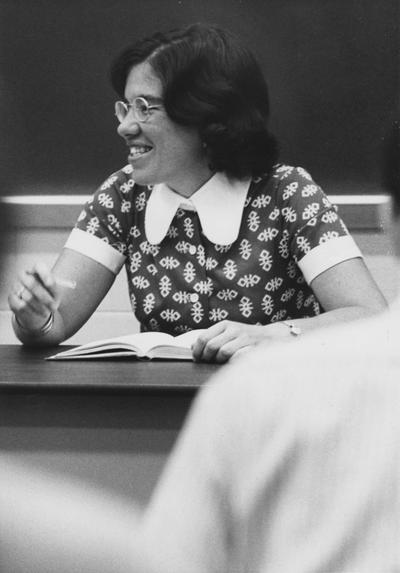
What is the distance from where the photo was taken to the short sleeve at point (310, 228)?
4.73 feet

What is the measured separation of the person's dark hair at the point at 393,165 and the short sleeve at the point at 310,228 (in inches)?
29.0

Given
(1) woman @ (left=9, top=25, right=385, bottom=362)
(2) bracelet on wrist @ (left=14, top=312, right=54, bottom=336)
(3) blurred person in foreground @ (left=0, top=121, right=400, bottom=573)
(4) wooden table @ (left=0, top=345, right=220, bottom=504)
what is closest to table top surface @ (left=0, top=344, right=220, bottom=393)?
(4) wooden table @ (left=0, top=345, right=220, bottom=504)

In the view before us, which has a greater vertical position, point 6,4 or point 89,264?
point 6,4

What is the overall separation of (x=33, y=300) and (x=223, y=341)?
34 centimetres

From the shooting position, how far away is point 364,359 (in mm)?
360

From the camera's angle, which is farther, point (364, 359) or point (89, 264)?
point (89, 264)

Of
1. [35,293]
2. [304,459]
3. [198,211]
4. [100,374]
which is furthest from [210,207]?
[304,459]

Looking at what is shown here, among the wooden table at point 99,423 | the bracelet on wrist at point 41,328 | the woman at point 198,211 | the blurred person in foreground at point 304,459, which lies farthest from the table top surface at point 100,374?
the blurred person in foreground at point 304,459

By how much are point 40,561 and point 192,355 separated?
2.99 feet

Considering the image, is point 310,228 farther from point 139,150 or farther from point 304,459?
point 304,459

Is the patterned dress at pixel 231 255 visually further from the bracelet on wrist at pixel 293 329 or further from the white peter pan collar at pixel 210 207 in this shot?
the bracelet on wrist at pixel 293 329

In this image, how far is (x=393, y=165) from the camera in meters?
0.65

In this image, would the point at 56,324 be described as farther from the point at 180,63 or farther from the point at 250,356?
the point at 250,356

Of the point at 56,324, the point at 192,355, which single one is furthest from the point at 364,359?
the point at 56,324
